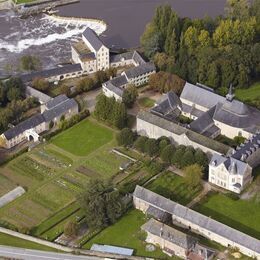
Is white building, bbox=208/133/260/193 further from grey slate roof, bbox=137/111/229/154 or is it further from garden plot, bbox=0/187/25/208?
garden plot, bbox=0/187/25/208

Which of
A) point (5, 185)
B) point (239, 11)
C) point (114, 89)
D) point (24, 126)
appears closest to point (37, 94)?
point (24, 126)

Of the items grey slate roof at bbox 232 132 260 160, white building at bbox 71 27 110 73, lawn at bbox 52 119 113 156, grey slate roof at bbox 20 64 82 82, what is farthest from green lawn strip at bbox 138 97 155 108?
grey slate roof at bbox 232 132 260 160

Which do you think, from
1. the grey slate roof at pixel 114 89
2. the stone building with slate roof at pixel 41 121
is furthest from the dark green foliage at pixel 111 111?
the grey slate roof at pixel 114 89

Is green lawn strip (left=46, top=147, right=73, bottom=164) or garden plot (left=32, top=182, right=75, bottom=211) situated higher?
green lawn strip (left=46, top=147, right=73, bottom=164)

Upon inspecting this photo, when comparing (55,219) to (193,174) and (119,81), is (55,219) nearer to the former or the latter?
(193,174)

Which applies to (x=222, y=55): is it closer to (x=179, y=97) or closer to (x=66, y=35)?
(x=179, y=97)

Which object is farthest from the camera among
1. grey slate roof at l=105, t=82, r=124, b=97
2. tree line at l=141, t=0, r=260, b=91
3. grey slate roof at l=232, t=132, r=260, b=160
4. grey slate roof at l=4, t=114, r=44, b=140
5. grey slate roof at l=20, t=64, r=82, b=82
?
grey slate roof at l=20, t=64, r=82, b=82
